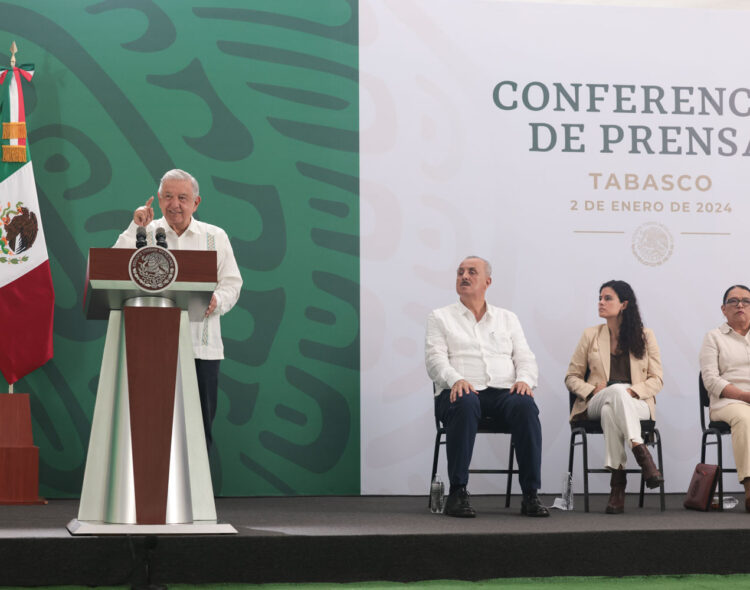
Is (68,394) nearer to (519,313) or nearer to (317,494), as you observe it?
(317,494)

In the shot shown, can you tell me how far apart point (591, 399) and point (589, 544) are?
1210 millimetres

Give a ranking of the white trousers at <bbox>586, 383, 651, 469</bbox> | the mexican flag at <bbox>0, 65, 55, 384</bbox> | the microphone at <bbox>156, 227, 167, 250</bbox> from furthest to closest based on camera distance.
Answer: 1. the mexican flag at <bbox>0, 65, 55, 384</bbox>
2. the white trousers at <bbox>586, 383, 651, 469</bbox>
3. the microphone at <bbox>156, 227, 167, 250</bbox>

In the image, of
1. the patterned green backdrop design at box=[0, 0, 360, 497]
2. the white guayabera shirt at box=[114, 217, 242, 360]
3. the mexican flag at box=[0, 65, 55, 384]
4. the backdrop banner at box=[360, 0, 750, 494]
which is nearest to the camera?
the white guayabera shirt at box=[114, 217, 242, 360]

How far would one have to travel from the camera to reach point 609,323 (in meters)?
4.52

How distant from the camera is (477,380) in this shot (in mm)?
4129

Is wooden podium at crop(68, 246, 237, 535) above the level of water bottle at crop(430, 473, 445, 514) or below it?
above

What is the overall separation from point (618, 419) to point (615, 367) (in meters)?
0.37

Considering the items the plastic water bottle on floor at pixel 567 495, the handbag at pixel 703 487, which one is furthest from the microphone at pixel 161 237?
the handbag at pixel 703 487

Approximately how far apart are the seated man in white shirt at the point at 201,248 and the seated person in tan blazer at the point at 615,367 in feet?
5.40

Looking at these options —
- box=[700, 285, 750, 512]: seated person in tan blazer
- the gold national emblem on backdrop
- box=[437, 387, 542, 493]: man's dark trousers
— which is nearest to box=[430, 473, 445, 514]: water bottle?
box=[437, 387, 542, 493]: man's dark trousers

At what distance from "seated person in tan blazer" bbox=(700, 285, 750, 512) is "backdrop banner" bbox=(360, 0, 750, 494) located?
0.65 meters

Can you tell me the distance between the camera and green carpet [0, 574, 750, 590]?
2881 millimetres

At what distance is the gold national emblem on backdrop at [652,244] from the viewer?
5.22 m

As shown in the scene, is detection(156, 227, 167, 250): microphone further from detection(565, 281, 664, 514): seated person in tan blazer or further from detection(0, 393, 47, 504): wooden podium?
detection(565, 281, 664, 514): seated person in tan blazer
